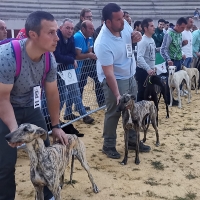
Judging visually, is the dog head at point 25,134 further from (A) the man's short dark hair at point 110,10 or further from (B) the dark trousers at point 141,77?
(B) the dark trousers at point 141,77

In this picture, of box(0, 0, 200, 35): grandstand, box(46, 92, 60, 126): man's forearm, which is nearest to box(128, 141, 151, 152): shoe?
box(46, 92, 60, 126): man's forearm

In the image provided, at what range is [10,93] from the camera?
7.90ft

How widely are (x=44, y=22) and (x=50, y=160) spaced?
113cm

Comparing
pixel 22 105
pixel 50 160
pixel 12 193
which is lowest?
pixel 12 193

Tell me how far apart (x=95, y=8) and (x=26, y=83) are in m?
19.1

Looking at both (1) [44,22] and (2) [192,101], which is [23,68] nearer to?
(1) [44,22]

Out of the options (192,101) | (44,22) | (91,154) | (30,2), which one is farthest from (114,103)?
(30,2)

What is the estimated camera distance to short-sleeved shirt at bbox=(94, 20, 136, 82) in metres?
3.81

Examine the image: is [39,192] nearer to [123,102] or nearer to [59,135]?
[59,135]

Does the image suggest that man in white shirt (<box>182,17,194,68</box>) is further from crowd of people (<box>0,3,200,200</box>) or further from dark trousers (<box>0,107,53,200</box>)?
dark trousers (<box>0,107,53,200</box>)

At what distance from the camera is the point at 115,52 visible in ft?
12.7

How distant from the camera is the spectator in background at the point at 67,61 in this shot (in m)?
5.05

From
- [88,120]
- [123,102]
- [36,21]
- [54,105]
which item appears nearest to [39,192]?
[54,105]

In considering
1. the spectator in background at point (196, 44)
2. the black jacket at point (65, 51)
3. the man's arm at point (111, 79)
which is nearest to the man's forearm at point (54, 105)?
the man's arm at point (111, 79)
